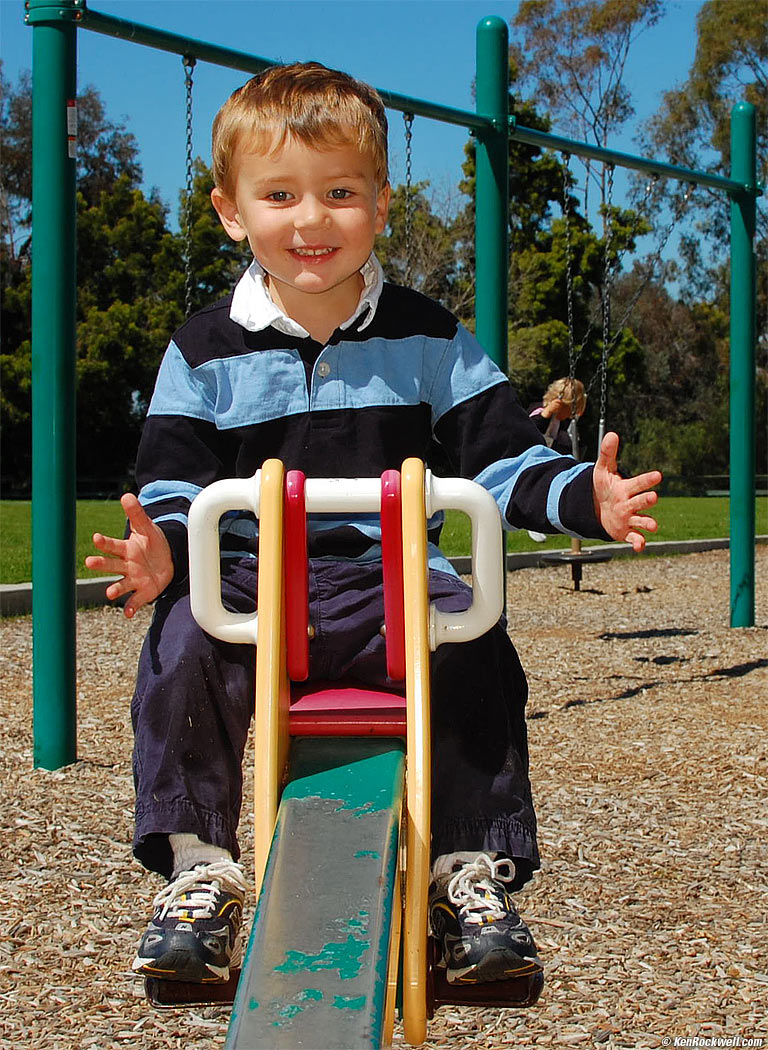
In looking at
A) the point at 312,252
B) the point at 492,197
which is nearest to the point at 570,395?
the point at 492,197

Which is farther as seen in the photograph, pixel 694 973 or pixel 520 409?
pixel 694 973

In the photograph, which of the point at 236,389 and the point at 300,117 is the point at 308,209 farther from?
the point at 236,389

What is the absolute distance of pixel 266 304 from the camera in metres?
2.00

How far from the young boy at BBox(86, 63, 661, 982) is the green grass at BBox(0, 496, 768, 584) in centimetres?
663

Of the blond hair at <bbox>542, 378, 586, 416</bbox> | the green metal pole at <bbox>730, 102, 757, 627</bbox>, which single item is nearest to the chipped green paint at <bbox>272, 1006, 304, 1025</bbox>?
the green metal pole at <bbox>730, 102, 757, 627</bbox>

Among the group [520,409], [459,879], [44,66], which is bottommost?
[459,879]

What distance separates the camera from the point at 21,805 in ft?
11.6

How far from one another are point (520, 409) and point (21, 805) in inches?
88.4

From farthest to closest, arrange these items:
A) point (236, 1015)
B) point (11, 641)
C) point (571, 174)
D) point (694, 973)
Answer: point (11, 641)
point (571, 174)
point (694, 973)
point (236, 1015)

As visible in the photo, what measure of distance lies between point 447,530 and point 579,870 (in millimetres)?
9748

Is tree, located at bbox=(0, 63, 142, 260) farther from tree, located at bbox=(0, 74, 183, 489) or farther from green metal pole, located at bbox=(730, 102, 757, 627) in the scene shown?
green metal pole, located at bbox=(730, 102, 757, 627)

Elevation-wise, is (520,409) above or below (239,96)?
below

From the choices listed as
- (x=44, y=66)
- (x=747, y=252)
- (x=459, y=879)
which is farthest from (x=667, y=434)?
(x=459, y=879)

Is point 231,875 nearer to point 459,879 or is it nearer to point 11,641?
point 459,879
